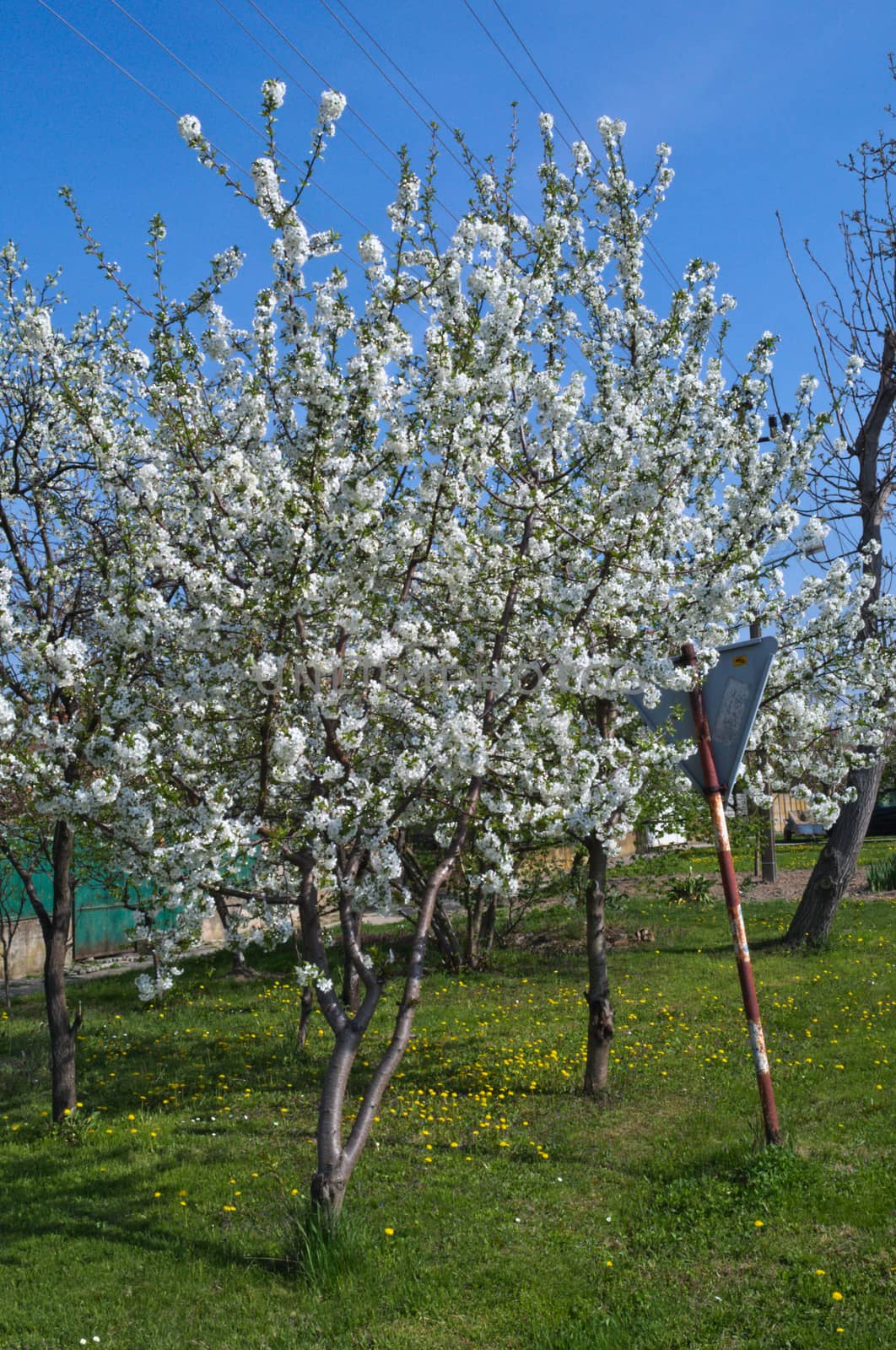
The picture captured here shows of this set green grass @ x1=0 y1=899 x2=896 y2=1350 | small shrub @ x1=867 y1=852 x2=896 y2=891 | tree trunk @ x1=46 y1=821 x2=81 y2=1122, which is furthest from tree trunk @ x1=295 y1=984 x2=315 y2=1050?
small shrub @ x1=867 y1=852 x2=896 y2=891

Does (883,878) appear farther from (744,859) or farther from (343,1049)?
(343,1049)

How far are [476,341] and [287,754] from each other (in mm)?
2545

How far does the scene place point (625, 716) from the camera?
7660 millimetres

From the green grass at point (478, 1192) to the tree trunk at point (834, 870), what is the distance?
251 cm

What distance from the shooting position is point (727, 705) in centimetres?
609

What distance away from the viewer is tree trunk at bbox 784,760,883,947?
480 inches

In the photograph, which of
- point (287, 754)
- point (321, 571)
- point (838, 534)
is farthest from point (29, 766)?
point (838, 534)

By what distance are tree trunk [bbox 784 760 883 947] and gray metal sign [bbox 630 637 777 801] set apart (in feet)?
22.5

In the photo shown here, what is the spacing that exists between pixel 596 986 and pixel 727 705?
2365 mm

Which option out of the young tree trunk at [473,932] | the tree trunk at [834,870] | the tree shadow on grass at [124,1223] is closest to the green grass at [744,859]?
the tree trunk at [834,870]

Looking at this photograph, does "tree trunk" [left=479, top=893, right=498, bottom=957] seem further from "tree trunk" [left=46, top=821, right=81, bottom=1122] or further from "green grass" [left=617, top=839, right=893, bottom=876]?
"tree trunk" [left=46, top=821, right=81, bottom=1122]

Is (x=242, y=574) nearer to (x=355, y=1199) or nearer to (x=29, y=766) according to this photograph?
(x=29, y=766)

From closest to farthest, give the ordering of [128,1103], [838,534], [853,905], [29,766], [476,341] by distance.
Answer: [29,766]
[476,341]
[128,1103]
[838,534]
[853,905]

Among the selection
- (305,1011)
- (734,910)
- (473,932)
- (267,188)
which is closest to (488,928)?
(473,932)
